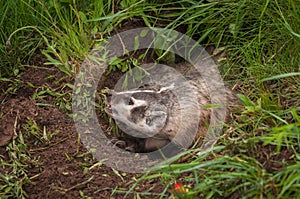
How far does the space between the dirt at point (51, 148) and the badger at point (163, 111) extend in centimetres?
32

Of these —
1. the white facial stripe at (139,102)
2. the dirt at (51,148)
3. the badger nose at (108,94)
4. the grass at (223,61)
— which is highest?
the grass at (223,61)

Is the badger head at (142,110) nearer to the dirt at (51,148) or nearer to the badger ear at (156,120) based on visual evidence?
the badger ear at (156,120)

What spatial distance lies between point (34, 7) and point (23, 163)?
111cm

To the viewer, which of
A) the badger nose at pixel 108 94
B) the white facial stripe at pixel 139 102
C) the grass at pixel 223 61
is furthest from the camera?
the badger nose at pixel 108 94

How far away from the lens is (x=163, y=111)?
3.35 metres

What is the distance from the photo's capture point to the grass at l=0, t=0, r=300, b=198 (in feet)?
8.53

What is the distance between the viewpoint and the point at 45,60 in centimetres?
368

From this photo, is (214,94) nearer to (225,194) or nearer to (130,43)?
(130,43)

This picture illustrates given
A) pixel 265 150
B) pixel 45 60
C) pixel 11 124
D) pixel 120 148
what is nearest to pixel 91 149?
pixel 120 148

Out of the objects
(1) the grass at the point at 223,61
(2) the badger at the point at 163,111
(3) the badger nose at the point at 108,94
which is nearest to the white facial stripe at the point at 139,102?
(2) the badger at the point at 163,111

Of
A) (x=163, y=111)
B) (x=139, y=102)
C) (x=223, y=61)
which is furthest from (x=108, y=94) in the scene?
(x=223, y=61)

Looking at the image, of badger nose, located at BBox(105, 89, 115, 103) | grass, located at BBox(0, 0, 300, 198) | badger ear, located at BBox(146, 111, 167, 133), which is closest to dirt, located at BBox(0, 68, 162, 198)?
grass, located at BBox(0, 0, 300, 198)

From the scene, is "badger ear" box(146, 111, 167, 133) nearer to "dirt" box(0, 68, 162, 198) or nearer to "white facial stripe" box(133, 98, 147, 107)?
"white facial stripe" box(133, 98, 147, 107)

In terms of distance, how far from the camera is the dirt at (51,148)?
2984 mm
